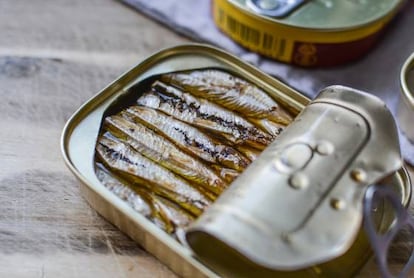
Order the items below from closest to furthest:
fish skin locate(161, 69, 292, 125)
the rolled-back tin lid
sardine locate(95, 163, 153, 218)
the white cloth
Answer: the rolled-back tin lid, sardine locate(95, 163, 153, 218), fish skin locate(161, 69, 292, 125), the white cloth

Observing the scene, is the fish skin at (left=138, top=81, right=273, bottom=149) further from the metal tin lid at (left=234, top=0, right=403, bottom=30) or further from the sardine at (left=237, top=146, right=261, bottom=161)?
the metal tin lid at (left=234, top=0, right=403, bottom=30)

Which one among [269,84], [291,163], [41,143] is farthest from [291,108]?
[41,143]

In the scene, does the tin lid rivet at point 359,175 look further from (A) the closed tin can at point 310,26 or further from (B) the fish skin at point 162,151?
(A) the closed tin can at point 310,26

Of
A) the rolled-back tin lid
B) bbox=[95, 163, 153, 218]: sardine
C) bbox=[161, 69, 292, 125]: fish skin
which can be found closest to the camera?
the rolled-back tin lid

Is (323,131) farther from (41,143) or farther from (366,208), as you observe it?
(41,143)

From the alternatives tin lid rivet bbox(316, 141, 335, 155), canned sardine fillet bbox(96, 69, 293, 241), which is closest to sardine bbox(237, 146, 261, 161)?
canned sardine fillet bbox(96, 69, 293, 241)

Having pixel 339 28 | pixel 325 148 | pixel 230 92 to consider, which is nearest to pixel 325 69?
pixel 339 28

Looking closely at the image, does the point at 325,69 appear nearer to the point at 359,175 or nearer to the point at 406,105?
the point at 406,105
